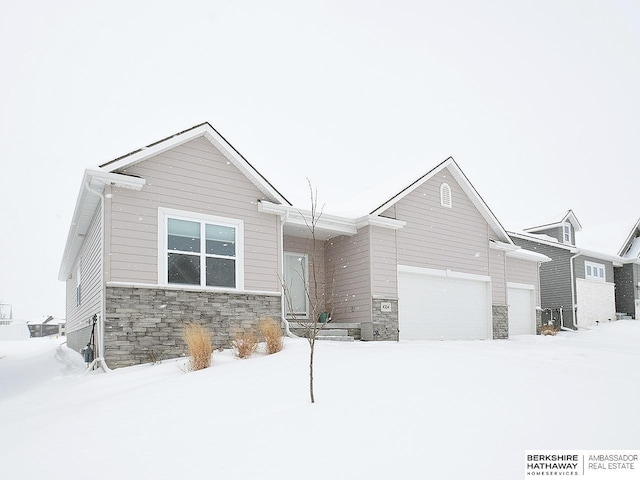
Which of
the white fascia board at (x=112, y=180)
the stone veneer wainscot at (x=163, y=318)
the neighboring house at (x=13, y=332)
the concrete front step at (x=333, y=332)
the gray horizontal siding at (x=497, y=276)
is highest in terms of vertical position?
the white fascia board at (x=112, y=180)

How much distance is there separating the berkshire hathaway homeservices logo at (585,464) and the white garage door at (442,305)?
1158 cm

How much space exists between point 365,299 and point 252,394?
9.06m

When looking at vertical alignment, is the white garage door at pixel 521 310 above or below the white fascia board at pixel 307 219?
below

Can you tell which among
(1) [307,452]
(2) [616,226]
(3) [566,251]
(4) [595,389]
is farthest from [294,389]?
(2) [616,226]

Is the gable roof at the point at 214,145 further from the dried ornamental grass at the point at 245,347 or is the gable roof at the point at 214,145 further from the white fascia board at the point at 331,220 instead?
the dried ornamental grass at the point at 245,347

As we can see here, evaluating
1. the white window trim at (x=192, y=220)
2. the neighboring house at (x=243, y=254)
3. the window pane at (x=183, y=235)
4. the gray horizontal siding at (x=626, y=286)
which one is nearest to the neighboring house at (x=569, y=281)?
the gray horizontal siding at (x=626, y=286)

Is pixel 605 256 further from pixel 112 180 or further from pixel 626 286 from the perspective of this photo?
pixel 112 180

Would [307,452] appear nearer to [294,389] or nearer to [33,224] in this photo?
[294,389]

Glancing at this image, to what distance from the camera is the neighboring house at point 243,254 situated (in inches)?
445

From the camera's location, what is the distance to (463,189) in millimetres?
18609

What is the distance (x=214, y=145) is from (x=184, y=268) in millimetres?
3068

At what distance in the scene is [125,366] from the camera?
10797mm

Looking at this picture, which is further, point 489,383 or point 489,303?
point 489,303

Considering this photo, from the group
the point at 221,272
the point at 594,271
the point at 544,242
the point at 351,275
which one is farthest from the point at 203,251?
the point at 594,271
